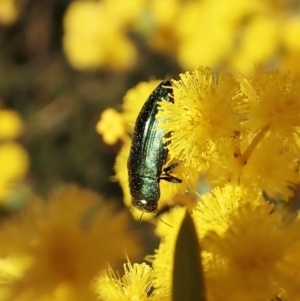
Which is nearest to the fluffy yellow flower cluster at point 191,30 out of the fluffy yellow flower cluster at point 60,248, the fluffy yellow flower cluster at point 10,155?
the fluffy yellow flower cluster at point 10,155

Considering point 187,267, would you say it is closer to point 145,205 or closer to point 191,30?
point 145,205

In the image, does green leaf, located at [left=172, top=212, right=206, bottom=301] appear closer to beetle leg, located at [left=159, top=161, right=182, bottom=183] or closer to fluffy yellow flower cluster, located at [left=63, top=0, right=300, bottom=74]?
beetle leg, located at [left=159, top=161, right=182, bottom=183]

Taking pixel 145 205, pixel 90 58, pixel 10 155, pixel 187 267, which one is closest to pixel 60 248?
pixel 187 267

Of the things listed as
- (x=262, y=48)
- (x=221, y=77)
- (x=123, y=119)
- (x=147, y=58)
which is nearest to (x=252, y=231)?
(x=221, y=77)

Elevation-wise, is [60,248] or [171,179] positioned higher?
[171,179]

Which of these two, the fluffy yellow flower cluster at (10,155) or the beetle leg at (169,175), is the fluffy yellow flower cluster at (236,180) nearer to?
the beetle leg at (169,175)

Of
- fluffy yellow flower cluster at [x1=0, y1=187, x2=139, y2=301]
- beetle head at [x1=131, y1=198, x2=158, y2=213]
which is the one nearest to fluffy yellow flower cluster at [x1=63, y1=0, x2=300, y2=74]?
beetle head at [x1=131, y1=198, x2=158, y2=213]
